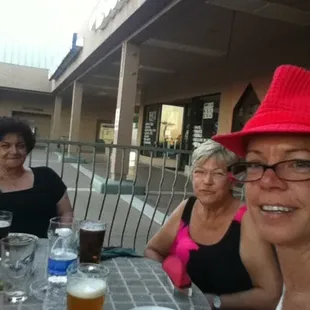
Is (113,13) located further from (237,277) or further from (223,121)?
(237,277)

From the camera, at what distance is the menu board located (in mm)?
15023

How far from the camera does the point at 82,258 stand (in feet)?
4.77

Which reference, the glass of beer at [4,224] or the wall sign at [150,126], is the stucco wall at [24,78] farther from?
the glass of beer at [4,224]

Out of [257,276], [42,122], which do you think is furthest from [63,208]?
[42,122]

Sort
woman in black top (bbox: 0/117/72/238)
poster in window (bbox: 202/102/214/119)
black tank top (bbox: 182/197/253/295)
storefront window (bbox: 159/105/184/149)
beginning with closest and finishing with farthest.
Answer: black tank top (bbox: 182/197/253/295) → woman in black top (bbox: 0/117/72/238) → poster in window (bbox: 202/102/214/119) → storefront window (bbox: 159/105/184/149)

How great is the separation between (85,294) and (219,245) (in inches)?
32.7

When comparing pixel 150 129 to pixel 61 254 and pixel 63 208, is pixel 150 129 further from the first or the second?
pixel 61 254

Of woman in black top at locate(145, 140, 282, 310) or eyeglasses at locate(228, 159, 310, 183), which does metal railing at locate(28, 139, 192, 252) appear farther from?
eyeglasses at locate(228, 159, 310, 183)

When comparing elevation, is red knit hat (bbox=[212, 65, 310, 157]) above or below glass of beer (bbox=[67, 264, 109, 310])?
above

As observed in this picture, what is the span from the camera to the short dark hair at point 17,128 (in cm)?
237

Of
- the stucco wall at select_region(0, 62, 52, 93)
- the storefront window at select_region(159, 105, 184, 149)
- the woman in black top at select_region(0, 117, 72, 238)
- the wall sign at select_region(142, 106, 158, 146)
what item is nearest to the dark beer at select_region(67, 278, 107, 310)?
the woman in black top at select_region(0, 117, 72, 238)

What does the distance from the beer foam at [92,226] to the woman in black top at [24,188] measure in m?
0.90

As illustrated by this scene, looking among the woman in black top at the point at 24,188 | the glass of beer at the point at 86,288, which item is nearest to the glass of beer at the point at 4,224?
the glass of beer at the point at 86,288

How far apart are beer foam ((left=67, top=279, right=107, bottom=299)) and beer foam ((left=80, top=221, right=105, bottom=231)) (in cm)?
40
